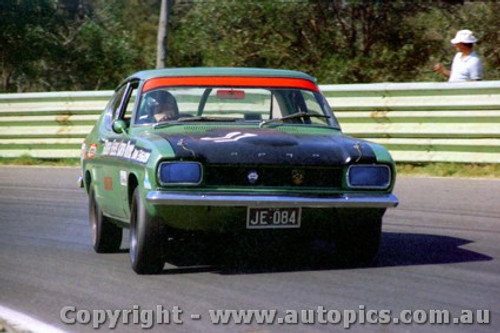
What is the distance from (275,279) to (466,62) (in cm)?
701

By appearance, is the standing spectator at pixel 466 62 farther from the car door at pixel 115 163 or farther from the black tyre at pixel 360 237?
the black tyre at pixel 360 237

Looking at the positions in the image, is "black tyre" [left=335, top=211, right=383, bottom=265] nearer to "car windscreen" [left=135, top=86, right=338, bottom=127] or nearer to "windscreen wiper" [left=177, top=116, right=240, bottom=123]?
"car windscreen" [left=135, top=86, right=338, bottom=127]

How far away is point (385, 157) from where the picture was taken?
696cm

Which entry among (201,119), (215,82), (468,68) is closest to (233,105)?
(215,82)

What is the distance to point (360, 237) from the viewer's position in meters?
7.08

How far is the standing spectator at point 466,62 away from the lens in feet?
41.0

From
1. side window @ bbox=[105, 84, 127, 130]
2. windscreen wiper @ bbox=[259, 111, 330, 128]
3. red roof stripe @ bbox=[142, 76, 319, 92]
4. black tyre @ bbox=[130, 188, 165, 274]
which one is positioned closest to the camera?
black tyre @ bbox=[130, 188, 165, 274]

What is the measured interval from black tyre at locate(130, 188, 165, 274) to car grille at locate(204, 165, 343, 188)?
0.42m

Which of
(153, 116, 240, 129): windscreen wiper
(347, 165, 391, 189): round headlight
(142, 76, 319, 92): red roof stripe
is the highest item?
(142, 76, 319, 92): red roof stripe

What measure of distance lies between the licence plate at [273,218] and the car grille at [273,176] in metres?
0.16

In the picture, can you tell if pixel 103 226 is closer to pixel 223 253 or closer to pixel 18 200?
pixel 223 253

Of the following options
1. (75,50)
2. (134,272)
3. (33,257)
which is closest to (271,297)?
(134,272)

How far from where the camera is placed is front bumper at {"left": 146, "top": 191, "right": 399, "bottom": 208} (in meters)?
6.52

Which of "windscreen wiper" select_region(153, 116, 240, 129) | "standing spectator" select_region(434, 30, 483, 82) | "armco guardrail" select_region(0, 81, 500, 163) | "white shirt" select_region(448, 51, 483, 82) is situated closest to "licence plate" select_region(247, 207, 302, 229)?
"windscreen wiper" select_region(153, 116, 240, 129)
